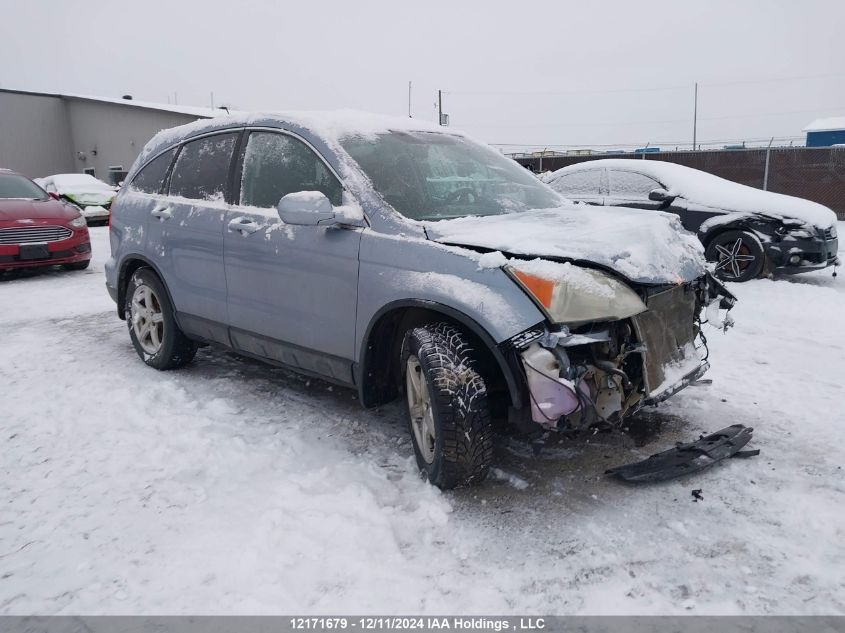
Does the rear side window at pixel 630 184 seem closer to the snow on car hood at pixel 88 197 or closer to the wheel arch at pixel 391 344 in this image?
the wheel arch at pixel 391 344

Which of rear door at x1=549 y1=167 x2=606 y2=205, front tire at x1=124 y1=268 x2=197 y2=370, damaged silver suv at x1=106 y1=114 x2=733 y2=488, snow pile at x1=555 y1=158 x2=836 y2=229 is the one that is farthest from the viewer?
rear door at x1=549 y1=167 x2=606 y2=205

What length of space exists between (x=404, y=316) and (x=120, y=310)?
3040 mm

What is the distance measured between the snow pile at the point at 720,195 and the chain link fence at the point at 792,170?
24.8ft

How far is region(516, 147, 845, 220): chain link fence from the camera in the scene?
1548 centimetres

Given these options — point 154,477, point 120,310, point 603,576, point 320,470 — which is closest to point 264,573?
point 320,470

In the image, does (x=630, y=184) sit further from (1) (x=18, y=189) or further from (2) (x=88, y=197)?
(2) (x=88, y=197)

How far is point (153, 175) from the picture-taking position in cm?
490

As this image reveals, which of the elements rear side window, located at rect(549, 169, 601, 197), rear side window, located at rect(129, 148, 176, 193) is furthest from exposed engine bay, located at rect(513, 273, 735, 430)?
rear side window, located at rect(549, 169, 601, 197)

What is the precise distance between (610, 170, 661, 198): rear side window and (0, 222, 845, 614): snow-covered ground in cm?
407

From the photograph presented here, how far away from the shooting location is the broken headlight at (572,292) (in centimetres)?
266

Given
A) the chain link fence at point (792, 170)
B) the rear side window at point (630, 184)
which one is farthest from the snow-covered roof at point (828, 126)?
the rear side window at point (630, 184)

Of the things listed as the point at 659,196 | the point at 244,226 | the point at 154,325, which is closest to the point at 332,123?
the point at 244,226

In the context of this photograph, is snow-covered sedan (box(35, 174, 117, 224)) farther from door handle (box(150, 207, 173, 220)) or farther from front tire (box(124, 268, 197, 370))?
door handle (box(150, 207, 173, 220))

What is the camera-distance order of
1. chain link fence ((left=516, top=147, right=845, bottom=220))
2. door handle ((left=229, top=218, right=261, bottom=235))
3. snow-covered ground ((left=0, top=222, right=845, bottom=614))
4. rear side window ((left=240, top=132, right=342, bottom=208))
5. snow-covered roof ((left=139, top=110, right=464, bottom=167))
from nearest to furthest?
1. snow-covered ground ((left=0, top=222, right=845, bottom=614))
2. rear side window ((left=240, top=132, right=342, bottom=208))
3. snow-covered roof ((left=139, top=110, right=464, bottom=167))
4. door handle ((left=229, top=218, right=261, bottom=235))
5. chain link fence ((left=516, top=147, right=845, bottom=220))
